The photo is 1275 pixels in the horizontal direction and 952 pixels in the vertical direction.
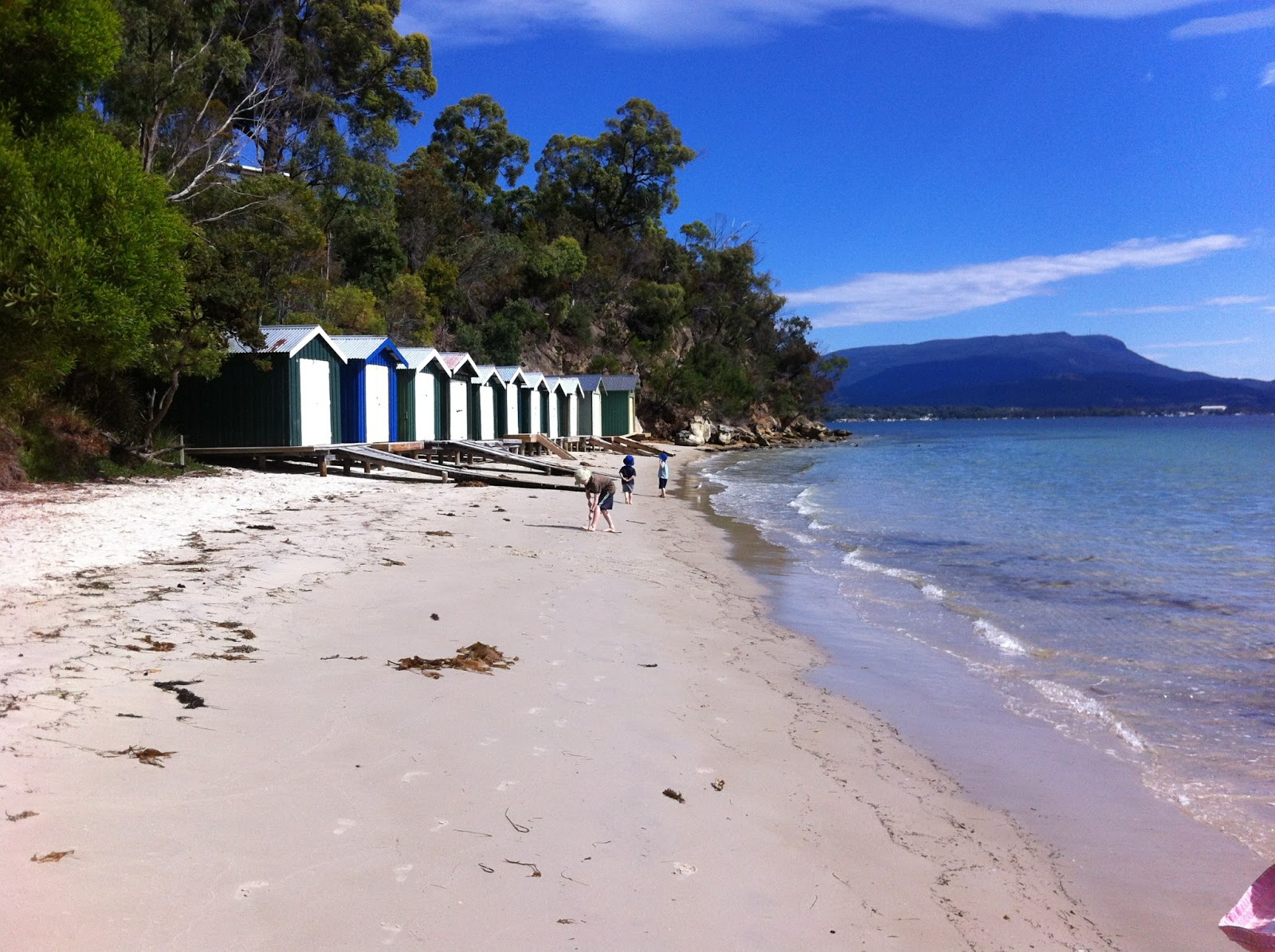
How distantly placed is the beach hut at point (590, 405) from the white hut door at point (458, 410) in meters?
16.5

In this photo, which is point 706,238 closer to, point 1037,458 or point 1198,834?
point 1037,458

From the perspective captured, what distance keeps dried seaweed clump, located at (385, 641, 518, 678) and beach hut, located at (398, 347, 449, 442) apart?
901 inches

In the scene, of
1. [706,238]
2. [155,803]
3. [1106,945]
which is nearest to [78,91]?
[155,803]

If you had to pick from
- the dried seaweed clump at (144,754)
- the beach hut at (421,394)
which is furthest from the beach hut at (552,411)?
the dried seaweed clump at (144,754)

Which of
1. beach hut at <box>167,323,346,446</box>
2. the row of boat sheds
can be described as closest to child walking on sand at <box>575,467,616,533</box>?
the row of boat sheds

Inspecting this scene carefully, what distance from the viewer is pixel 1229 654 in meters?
9.52

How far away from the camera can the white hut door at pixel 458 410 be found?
32969mm

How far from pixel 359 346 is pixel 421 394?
15.9ft

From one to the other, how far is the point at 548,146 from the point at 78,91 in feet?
210

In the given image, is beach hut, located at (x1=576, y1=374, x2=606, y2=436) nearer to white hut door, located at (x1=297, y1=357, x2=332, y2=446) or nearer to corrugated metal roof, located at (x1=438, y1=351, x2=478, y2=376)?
corrugated metal roof, located at (x1=438, y1=351, x2=478, y2=376)

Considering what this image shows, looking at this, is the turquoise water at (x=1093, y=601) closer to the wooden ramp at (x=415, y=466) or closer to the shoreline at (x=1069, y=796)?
the shoreline at (x=1069, y=796)

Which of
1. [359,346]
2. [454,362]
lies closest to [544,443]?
[454,362]

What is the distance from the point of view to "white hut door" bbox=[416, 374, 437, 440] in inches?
1198

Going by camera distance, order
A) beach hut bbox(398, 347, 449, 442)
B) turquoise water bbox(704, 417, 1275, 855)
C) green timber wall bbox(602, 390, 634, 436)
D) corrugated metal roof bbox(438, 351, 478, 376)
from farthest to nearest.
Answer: green timber wall bbox(602, 390, 634, 436), corrugated metal roof bbox(438, 351, 478, 376), beach hut bbox(398, 347, 449, 442), turquoise water bbox(704, 417, 1275, 855)
